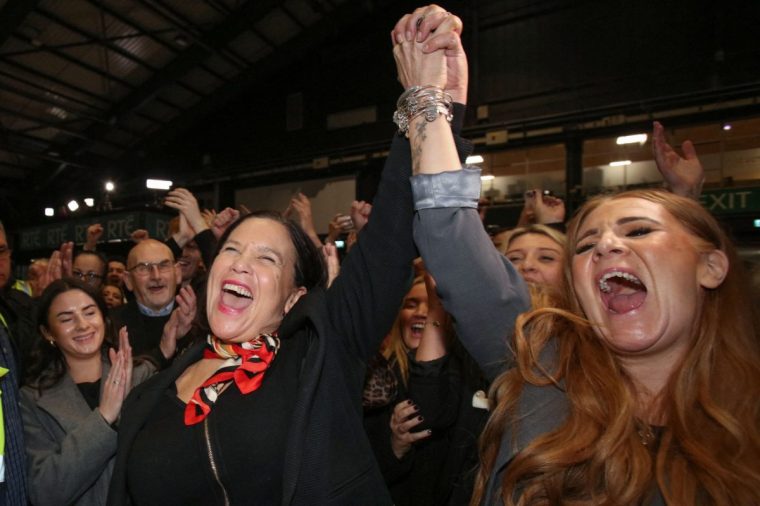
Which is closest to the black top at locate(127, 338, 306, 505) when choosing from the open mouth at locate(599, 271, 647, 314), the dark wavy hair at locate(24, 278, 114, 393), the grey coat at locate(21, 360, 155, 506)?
the grey coat at locate(21, 360, 155, 506)

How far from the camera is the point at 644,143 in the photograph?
388 inches

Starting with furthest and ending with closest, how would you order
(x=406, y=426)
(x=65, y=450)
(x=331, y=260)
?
(x=331, y=260)
(x=406, y=426)
(x=65, y=450)

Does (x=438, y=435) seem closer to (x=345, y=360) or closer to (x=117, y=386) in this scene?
(x=345, y=360)

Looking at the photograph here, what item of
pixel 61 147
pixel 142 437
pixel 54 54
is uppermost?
pixel 54 54

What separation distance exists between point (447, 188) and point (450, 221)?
0.07 meters

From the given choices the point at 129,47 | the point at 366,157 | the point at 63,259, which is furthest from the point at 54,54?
the point at 63,259

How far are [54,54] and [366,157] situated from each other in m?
6.96

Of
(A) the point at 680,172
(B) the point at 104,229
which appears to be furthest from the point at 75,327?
(B) the point at 104,229

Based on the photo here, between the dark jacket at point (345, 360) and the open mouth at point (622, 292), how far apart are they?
0.48m

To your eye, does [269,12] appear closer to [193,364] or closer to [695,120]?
[695,120]

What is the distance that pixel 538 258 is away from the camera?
2129 millimetres

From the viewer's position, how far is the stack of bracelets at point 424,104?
45.4 inches

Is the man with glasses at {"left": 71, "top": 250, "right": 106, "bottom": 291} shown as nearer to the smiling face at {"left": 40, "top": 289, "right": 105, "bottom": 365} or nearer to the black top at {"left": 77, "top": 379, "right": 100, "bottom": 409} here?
the smiling face at {"left": 40, "top": 289, "right": 105, "bottom": 365}

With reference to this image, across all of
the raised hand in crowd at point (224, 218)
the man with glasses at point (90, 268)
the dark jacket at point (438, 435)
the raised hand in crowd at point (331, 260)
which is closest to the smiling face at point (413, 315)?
the dark jacket at point (438, 435)
